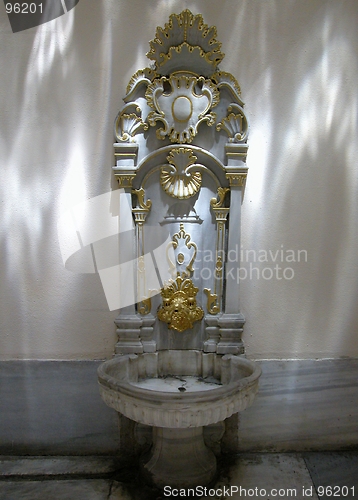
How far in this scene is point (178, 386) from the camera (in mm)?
1960

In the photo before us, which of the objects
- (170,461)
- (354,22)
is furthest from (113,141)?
(170,461)

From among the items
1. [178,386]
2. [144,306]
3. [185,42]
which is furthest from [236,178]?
[178,386]

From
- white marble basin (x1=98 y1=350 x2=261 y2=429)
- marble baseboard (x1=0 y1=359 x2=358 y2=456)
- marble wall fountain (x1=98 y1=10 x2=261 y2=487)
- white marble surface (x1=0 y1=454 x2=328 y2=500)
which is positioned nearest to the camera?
white marble basin (x1=98 y1=350 x2=261 y2=429)

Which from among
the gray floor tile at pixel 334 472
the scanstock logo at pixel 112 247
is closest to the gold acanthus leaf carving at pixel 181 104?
the scanstock logo at pixel 112 247

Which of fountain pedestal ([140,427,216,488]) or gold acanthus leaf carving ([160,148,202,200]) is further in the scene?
gold acanthus leaf carving ([160,148,202,200])

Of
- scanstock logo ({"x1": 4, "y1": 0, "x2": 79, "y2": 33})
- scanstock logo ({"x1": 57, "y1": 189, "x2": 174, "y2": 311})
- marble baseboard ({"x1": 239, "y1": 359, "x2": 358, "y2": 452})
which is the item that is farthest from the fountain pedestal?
scanstock logo ({"x1": 4, "y1": 0, "x2": 79, "y2": 33})

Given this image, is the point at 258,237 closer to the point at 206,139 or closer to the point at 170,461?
the point at 206,139

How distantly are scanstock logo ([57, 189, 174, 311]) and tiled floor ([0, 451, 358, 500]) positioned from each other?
35.4 inches

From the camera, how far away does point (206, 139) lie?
206cm

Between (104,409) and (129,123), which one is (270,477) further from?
(129,123)

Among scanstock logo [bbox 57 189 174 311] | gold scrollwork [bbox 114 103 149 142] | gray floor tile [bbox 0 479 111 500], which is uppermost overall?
gold scrollwork [bbox 114 103 149 142]

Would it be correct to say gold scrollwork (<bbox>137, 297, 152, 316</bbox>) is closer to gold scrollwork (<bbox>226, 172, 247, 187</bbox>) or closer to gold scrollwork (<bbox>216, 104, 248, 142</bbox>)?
gold scrollwork (<bbox>226, 172, 247, 187</bbox>)

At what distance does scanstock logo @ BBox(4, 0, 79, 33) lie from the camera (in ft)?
6.73

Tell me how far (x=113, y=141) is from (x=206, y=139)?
0.52 m
